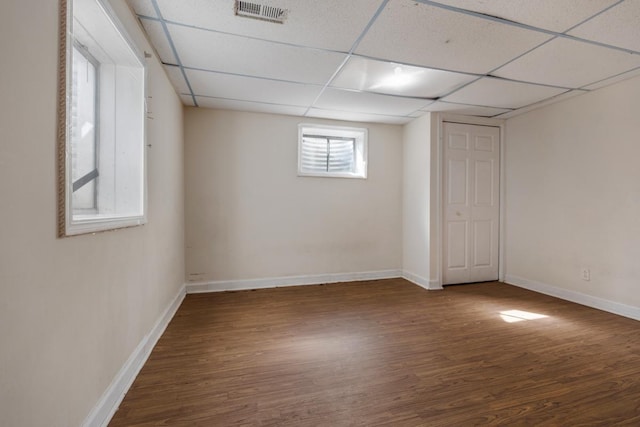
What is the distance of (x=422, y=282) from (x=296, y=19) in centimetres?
Result: 347

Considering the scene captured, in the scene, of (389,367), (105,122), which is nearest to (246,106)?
(105,122)

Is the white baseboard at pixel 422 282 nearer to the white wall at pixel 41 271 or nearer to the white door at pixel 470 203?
the white door at pixel 470 203

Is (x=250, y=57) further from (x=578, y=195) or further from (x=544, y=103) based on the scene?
(x=578, y=195)

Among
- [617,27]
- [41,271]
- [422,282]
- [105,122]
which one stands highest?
[617,27]

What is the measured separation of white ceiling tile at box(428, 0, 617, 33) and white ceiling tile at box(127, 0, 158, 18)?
5.88ft

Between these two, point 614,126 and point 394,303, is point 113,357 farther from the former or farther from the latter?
point 614,126

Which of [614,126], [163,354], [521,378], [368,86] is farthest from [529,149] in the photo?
[163,354]

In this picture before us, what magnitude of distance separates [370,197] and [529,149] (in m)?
2.21

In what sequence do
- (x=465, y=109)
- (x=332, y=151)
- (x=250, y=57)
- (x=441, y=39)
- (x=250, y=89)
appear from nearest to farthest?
(x=441, y=39) → (x=250, y=57) → (x=250, y=89) → (x=465, y=109) → (x=332, y=151)

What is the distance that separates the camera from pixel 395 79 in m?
2.79

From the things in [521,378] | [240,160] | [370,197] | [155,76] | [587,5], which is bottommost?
[521,378]

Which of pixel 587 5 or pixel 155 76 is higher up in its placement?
pixel 587 5

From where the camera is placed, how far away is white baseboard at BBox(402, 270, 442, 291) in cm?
381

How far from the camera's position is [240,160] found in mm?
3754
